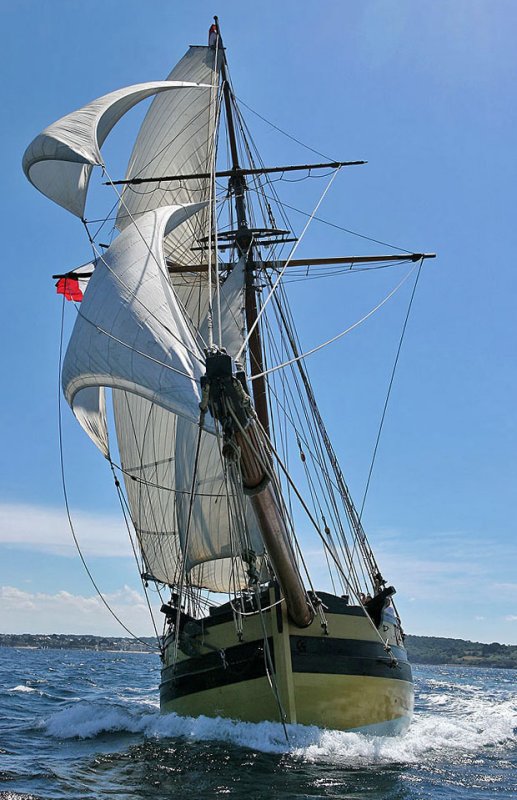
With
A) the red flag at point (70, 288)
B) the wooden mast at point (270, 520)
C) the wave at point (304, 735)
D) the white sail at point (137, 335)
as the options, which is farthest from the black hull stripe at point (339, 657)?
the red flag at point (70, 288)

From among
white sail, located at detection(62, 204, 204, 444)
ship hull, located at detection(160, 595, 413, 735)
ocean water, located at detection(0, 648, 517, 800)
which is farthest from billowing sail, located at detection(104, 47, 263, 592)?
ocean water, located at detection(0, 648, 517, 800)

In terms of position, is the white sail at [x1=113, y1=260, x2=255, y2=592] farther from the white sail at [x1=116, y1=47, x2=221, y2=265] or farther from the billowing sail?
the white sail at [x1=116, y1=47, x2=221, y2=265]

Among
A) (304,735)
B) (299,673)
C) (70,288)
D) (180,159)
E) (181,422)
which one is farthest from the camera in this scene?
(180,159)

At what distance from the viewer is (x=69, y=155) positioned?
44.0 feet

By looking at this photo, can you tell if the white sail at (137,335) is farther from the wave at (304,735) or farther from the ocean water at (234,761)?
the wave at (304,735)

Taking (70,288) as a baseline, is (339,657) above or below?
below

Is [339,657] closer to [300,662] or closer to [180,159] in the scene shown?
[300,662]

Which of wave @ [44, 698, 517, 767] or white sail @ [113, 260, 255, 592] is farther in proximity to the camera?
white sail @ [113, 260, 255, 592]

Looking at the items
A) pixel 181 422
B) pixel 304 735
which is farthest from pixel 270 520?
pixel 181 422

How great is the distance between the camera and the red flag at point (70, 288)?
69.6ft

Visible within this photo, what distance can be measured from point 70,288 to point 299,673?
42.1ft

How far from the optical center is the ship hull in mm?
12797

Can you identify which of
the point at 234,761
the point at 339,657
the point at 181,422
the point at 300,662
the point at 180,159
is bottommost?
the point at 234,761

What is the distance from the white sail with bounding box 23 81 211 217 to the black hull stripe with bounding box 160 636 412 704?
331 inches
